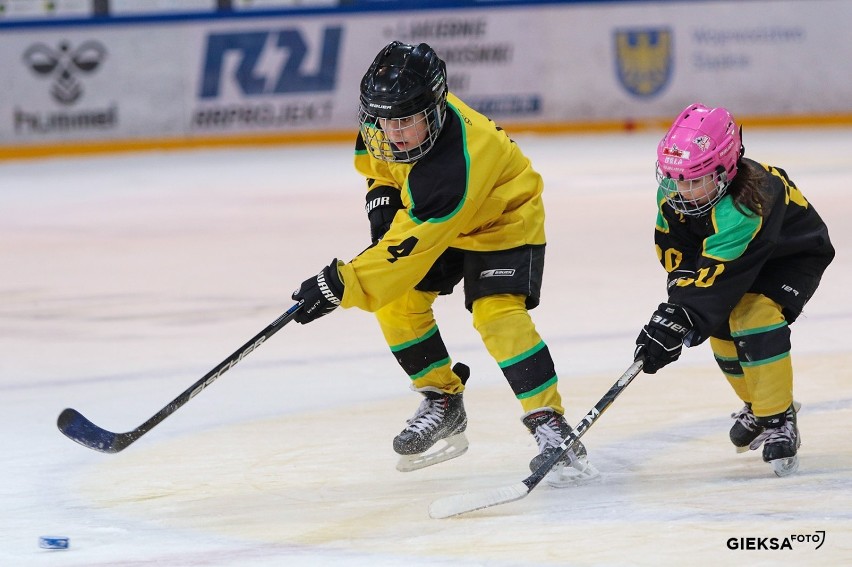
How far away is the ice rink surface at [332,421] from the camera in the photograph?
2746 millimetres

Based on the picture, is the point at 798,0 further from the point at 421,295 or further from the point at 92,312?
the point at 421,295

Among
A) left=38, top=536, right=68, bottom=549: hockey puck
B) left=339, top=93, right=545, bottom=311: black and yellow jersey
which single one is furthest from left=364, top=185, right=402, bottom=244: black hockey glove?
left=38, top=536, right=68, bottom=549: hockey puck

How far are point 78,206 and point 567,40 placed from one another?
499 cm

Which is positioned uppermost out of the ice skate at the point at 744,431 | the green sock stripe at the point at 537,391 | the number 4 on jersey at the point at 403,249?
the number 4 on jersey at the point at 403,249

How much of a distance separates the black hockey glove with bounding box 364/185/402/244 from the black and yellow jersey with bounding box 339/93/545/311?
13 centimetres

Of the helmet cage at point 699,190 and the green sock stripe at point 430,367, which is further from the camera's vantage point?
the green sock stripe at point 430,367

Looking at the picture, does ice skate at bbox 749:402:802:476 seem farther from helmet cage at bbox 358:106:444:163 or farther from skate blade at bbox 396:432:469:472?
helmet cage at bbox 358:106:444:163

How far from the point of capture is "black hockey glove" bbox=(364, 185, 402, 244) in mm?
3465

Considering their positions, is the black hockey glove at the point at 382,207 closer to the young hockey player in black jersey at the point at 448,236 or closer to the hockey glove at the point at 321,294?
the young hockey player in black jersey at the point at 448,236

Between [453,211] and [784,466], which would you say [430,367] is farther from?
[784,466]

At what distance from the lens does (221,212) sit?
8016mm

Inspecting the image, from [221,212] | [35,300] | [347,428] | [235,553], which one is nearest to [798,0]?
[221,212]

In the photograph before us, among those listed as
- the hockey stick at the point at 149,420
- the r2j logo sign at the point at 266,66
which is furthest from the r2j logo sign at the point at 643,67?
the hockey stick at the point at 149,420

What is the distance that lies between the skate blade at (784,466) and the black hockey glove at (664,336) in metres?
0.35
